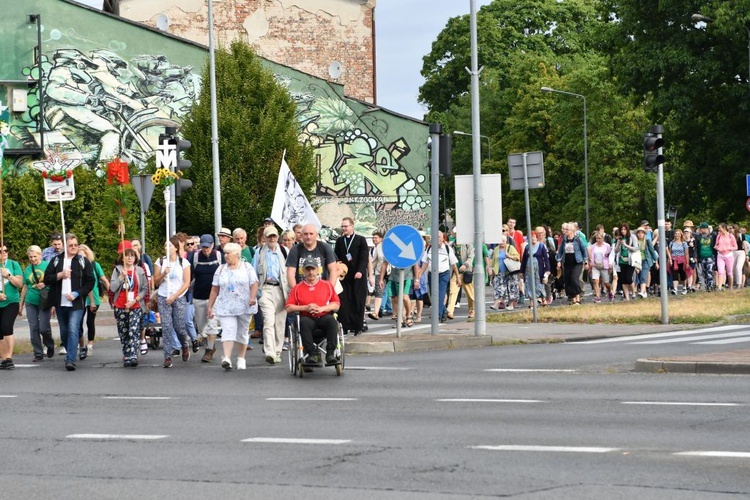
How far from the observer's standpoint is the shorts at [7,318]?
58.6 feet

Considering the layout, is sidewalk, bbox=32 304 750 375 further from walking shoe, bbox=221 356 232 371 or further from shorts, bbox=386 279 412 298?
walking shoe, bbox=221 356 232 371

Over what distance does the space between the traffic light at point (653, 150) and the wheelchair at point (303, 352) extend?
8713 mm

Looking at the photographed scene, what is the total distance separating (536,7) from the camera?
75.4m

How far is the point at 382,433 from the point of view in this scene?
33.2ft

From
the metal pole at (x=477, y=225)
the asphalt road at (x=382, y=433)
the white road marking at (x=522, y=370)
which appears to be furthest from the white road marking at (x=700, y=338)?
the white road marking at (x=522, y=370)

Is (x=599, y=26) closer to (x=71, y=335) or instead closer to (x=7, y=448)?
(x=71, y=335)

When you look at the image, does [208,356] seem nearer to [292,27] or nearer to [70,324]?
[70,324]

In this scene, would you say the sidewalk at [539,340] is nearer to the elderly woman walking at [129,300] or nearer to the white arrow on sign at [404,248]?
the white arrow on sign at [404,248]

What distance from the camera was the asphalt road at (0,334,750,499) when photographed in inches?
309

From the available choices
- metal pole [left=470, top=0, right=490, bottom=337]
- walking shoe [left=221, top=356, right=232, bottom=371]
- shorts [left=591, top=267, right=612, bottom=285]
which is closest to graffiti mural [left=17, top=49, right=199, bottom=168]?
shorts [left=591, top=267, right=612, bottom=285]

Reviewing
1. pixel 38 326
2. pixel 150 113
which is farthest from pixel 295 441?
pixel 150 113

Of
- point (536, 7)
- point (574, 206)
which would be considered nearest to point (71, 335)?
point (574, 206)

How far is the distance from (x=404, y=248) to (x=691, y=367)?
575 centimetres

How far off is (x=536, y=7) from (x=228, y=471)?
69276mm
